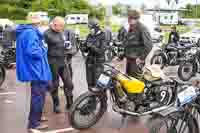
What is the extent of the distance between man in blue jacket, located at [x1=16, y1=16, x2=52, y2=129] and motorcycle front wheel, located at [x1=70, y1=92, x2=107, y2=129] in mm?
522

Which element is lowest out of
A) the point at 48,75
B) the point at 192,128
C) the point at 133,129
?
the point at 133,129

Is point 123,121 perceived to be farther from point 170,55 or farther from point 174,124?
point 170,55

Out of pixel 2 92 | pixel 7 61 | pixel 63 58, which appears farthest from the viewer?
pixel 7 61

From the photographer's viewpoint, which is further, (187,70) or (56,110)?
(187,70)

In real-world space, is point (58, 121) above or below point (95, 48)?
below

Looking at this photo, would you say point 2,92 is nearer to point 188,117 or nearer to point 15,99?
point 15,99

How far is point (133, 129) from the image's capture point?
6594 millimetres

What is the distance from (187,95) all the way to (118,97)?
1.58m

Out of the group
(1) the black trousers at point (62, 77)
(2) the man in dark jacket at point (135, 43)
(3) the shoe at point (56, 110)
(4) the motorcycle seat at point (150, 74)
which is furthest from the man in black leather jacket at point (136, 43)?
(3) the shoe at point (56, 110)

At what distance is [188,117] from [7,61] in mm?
8982

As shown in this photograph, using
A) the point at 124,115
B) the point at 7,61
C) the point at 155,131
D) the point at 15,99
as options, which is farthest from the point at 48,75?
the point at 7,61

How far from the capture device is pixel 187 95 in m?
5.10

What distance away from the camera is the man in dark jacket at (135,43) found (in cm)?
714

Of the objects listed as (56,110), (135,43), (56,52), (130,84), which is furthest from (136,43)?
(56,110)
